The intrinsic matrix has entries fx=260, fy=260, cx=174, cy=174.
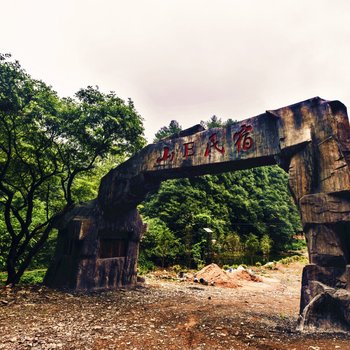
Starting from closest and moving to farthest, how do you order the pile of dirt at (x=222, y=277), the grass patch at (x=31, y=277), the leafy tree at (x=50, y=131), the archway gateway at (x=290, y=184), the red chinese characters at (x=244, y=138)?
1. the archway gateway at (x=290, y=184)
2. the red chinese characters at (x=244, y=138)
3. the leafy tree at (x=50, y=131)
4. the pile of dirt at (x=222, y=277)
5. the grass patch at (x=31, y=277)

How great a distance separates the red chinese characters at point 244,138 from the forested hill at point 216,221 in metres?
11.2

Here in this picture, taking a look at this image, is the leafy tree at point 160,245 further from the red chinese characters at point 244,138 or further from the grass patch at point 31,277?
the red chinese characters at point 244,138

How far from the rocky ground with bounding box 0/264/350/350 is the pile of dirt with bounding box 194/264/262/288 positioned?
276cm

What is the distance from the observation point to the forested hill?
16125 millimetres

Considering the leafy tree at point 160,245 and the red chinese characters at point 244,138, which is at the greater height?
the red chinese characters at point 244,138

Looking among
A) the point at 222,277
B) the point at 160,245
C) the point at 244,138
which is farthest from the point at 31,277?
the point at 244,138

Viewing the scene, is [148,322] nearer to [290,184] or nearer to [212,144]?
[290,184]

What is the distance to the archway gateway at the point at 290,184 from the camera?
4.46 m

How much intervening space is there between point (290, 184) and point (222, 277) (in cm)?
778

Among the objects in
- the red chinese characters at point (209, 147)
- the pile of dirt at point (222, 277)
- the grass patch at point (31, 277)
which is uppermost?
the red chinese characters at point (209, 147)

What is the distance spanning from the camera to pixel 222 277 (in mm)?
11484

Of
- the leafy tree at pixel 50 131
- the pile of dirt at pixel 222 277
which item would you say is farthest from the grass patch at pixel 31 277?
the pile of dirt at pixel 222 277

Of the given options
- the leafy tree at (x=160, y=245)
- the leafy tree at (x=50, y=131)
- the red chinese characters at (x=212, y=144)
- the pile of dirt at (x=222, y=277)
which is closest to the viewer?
the red chinese characters at (x=212, y=144)

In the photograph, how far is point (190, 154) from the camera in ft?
21.5
